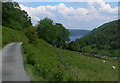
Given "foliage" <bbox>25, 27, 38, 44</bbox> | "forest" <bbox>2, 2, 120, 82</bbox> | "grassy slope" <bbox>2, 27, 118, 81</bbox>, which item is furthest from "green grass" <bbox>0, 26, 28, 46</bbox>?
"grassy slope" <bbox>2, 27, 118, 81</bbox>

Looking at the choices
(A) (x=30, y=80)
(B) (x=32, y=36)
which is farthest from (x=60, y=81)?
(B) (x=32, y=36)

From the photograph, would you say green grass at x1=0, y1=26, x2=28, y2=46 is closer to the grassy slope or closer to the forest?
the forest

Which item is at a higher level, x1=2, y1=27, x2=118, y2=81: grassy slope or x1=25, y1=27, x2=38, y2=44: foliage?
x1=25, y1=27, x2=38, y2=44: foliage

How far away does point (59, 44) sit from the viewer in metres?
100

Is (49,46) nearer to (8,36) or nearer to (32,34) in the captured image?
(8,36)

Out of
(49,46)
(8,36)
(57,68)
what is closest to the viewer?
(57,68)

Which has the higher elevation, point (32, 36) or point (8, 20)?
point (8, 20)

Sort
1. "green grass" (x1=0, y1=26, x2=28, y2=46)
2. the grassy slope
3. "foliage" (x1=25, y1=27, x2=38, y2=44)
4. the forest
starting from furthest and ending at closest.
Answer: "green grass" (x1=0, y1=26, x2=28, y2=46) < "foliage" (x1=25, y1=27, x2=38, y2=44) < the forest < the grassy slope

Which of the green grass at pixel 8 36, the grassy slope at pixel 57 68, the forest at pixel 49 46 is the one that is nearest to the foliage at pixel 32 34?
the forest at pixel 49 46

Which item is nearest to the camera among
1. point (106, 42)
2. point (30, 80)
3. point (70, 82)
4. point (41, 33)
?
point (70, 82)

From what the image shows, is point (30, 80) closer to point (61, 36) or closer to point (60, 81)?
point (60, 81)

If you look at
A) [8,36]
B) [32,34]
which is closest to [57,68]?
[32,34]

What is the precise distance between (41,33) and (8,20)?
1670 cm

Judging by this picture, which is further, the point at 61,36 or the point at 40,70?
the point at 61,36
